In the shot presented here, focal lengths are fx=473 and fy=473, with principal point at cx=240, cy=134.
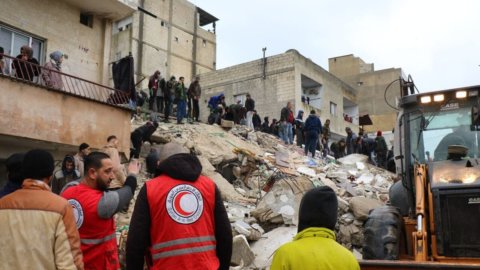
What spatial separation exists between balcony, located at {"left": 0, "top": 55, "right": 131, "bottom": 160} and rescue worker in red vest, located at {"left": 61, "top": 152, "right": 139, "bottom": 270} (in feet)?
21.0

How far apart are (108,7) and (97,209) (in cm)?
1107

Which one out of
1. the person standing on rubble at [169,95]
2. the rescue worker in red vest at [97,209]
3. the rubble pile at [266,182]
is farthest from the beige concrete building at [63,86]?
the rescue worker in red vest at [97,209]

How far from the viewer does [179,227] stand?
281cm

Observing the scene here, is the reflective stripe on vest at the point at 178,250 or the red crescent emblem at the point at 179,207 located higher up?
the red crescent emblem at the point at 179,207

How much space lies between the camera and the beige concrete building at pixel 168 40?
3262cm

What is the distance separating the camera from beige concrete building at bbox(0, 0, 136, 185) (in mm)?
9312

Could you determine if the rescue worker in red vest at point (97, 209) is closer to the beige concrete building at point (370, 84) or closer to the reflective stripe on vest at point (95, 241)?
the reflective stripe on vest at point (95, 241)

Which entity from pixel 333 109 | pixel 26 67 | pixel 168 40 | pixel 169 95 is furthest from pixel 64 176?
pixel 168 40

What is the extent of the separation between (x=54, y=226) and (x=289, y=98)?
24388 millimetres

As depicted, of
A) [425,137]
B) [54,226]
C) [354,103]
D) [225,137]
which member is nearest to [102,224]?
[54,226]

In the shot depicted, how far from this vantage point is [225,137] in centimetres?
1541

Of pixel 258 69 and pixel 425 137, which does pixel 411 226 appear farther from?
pixel 258 69

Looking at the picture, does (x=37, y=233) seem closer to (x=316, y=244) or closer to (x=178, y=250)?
(x=178, y=250)

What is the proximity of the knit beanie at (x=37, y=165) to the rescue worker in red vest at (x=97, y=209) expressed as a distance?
37 cm
